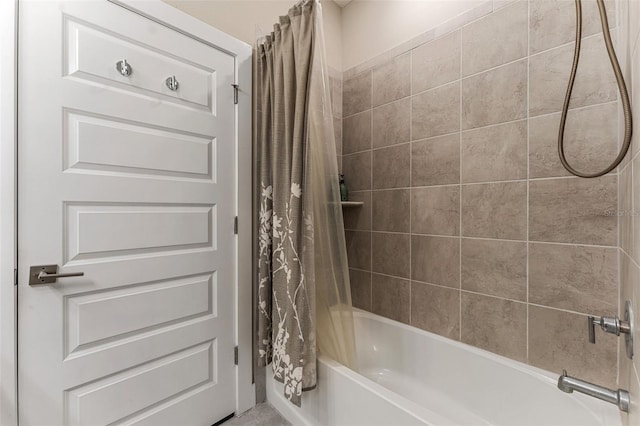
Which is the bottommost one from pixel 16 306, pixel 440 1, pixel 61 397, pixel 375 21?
pixel 61 397

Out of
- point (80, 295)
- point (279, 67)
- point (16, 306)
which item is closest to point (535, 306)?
Answer: point (279, 67)

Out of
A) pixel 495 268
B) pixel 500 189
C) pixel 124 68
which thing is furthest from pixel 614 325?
pixel 124 68

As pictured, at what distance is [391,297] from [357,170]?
37.1 inches

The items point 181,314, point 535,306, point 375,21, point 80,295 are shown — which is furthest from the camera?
point 375,21

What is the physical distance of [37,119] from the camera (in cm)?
106

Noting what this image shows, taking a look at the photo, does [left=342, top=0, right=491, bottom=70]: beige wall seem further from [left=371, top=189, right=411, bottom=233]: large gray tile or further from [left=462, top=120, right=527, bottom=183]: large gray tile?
[left=371, top=189, right=411, bottom=233]: large gray tile

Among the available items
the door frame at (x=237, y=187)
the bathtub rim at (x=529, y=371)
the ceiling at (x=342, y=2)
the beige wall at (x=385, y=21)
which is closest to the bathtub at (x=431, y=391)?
the bathtub rim at (x=529, y=371)

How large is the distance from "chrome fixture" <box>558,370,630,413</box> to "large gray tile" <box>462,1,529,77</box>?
136 cm

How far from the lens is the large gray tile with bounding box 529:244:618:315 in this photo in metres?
1.14

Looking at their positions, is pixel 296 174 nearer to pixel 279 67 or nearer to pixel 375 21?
pixel 279 67

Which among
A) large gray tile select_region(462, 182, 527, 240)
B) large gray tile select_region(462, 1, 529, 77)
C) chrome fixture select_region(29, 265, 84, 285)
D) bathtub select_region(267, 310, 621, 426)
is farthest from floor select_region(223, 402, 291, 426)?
large gray tile select_region(462, 1, 529, 77)

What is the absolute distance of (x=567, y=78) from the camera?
1.21 m

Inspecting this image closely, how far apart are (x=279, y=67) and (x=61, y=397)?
1.74 m

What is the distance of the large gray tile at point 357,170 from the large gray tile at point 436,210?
15.8 inches
